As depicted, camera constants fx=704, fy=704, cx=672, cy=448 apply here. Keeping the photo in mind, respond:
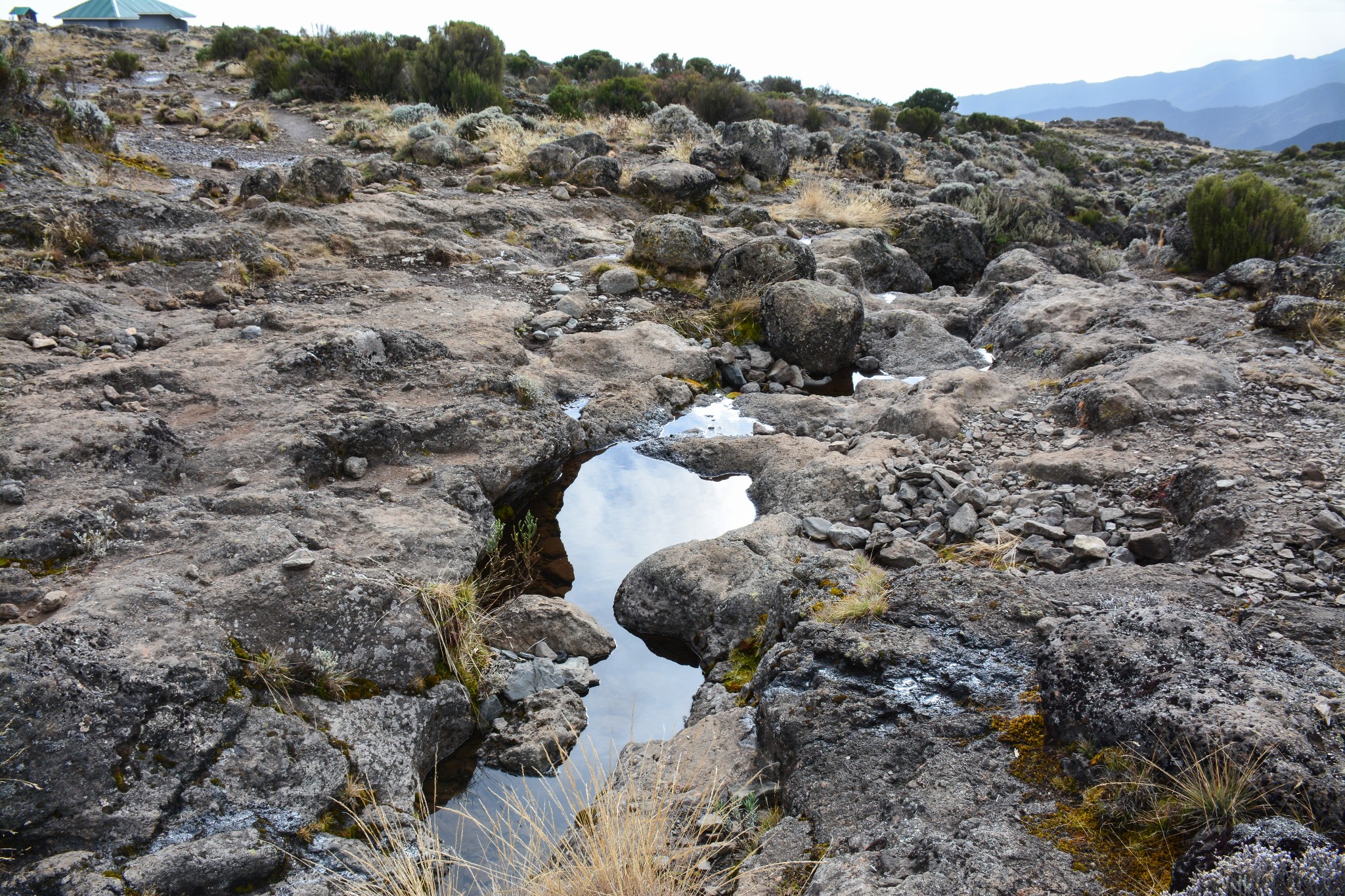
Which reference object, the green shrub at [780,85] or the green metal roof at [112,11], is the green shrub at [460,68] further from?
the green metal roof at [112,11]

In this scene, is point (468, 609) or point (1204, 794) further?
point (468, 609)

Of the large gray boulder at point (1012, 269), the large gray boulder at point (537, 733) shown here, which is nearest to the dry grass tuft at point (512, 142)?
the large gray boulder at point (1012, 269)

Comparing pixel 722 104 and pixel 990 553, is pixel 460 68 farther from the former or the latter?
pixel 990 553

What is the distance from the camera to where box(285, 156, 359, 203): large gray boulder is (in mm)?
9727

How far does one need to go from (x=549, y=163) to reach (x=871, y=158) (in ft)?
29.2

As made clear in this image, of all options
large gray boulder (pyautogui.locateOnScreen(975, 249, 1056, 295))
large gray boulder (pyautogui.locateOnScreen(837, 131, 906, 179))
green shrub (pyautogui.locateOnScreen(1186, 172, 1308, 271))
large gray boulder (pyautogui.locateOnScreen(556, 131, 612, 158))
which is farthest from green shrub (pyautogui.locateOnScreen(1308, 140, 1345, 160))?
large gray boulder (pyautogui.locateOnScreen(556, 131, 612, 158))

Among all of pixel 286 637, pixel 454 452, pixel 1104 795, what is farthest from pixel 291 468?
pixel 1104 795

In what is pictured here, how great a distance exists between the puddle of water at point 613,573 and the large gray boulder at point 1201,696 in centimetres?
180

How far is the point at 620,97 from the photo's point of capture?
20875 millimetres

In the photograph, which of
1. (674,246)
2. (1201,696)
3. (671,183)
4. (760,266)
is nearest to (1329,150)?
(671,183)

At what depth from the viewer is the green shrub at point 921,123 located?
88.7ft

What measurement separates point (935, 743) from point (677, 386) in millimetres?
5063

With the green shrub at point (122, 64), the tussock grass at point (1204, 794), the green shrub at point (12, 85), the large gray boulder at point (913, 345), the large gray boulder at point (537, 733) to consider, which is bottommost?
the large gray boulder at point (537, 733)

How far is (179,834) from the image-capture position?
264 cm
